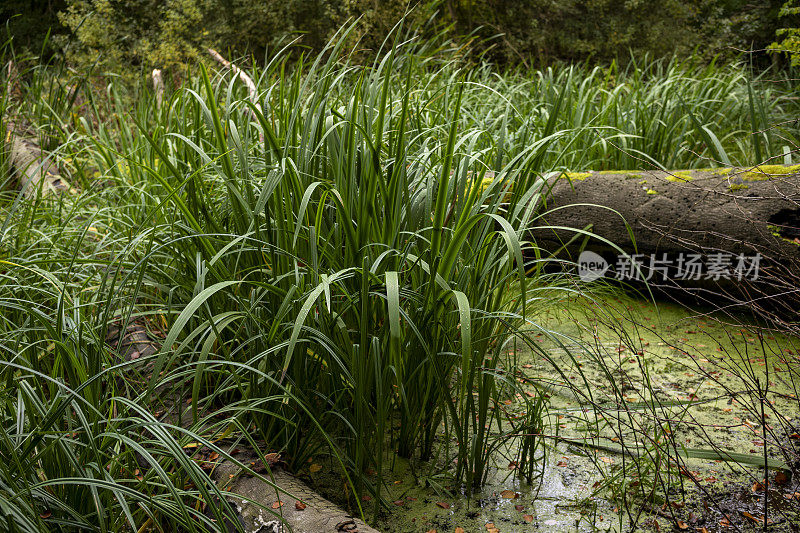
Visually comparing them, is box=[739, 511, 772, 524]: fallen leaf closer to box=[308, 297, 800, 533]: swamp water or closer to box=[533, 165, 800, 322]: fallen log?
box=[308, 297, 800, 533]: swamp water

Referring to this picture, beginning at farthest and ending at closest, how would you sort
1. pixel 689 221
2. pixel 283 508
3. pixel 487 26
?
pixel 487 26
pixel 689 221
pixel 283 508

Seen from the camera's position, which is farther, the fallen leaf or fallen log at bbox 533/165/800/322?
fallen log at bbox 533/165/800/322

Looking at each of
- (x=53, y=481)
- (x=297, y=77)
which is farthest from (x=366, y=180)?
(x=53, y=481)

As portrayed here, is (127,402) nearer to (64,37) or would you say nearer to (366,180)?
(366,180)

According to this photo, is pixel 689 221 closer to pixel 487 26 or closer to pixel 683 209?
pixel 683 209

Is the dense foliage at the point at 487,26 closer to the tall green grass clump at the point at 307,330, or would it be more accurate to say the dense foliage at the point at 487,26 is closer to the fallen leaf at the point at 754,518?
the tall green grass clump at the point at 307,330

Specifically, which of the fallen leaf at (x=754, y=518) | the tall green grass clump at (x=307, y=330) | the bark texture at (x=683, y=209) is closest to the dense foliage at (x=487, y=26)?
the bark texture at (x=683, y=209)

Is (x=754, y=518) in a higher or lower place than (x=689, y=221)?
lower

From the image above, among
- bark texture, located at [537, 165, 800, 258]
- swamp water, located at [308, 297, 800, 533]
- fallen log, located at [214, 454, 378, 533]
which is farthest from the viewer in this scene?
bark texture, located at [537, 165, 800, 258]

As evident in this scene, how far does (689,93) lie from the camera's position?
3594 mm

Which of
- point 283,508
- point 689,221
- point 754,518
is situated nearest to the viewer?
point 283,508

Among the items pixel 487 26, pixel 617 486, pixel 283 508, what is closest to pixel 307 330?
pixel 283 508

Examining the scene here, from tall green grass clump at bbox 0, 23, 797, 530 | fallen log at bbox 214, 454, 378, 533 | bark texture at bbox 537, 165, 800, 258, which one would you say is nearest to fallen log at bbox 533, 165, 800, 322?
bark texture at bbox 537, 165, 800, 258

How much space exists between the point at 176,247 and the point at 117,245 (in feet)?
1.83
